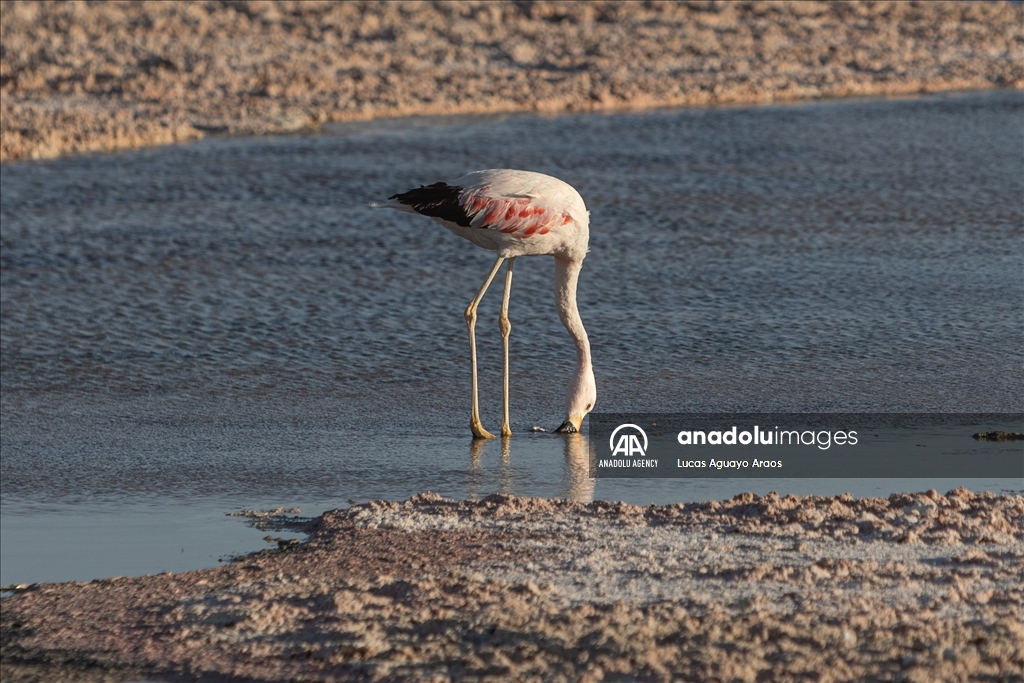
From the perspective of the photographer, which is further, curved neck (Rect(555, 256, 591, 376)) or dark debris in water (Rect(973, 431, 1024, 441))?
curved neck (Rect(555, 256, 591, 376))

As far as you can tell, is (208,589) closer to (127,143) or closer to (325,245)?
(325,245)

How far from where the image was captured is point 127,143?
17.8 m

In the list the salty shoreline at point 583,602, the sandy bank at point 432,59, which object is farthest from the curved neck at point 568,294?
the sandy bank at point 432,59

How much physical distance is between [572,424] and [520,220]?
103 centimetres

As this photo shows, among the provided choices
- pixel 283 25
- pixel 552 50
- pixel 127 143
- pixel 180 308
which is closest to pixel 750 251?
pixel 180 308

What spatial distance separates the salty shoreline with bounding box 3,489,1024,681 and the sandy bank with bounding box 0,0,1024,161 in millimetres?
12664

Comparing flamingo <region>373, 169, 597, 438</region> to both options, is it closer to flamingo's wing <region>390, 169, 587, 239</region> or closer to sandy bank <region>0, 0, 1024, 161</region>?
flamingo's wing <region>390, 169, 587, 239</region>

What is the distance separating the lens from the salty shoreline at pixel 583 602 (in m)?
4.43

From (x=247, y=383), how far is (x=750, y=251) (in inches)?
195

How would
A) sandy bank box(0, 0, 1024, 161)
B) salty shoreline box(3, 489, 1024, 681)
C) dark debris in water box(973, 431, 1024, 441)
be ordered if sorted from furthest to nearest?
sandy bank box(0, 0, 1024, 161) → dark debris in water box(973, 431, 1024, 441) → salty shoreline box(3, 489, 1024, 681)

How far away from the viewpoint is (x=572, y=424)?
7.37 metres

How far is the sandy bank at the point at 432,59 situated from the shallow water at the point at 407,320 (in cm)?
311

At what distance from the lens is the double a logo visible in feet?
23.4

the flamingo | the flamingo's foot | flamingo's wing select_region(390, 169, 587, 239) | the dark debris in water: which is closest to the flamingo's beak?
the flamingo
